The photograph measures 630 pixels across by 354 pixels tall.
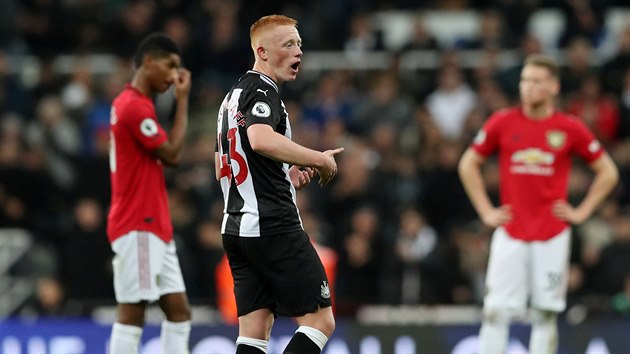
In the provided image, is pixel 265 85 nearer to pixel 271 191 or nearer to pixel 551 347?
pixel 271 191

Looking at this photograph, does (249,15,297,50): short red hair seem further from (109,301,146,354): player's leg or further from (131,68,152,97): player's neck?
(109,301,146,354): player's leg

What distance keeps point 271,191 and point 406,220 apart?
6.88 m

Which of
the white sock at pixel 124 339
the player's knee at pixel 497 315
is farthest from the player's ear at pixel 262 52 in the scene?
the player's knee at pixel 497 315

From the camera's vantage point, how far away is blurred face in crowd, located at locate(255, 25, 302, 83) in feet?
23.9

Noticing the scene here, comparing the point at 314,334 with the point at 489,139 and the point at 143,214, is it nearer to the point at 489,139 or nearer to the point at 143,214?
the point at 143,214

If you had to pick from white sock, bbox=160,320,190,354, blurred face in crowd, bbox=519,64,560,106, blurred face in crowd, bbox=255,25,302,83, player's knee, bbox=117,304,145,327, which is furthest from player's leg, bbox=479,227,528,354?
blurred face in crowd, bbox=255,25,302,83

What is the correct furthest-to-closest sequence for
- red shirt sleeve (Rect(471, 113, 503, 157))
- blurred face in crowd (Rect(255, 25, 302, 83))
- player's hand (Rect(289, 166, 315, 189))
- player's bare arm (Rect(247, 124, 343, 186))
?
red shirt sleeve (Rect(471, 113, 503, 157)) → player's hand (Rect(289, 166, 315, 189)) → blurred face in crowd (Rect(255, 25, 302, 83)) → player's bare arm (Rect(247, 124, 343, 186))

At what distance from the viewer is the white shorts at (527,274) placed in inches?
389

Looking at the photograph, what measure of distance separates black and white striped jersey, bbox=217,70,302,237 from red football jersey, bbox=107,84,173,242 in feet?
4.86

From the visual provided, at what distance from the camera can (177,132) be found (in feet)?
29.0

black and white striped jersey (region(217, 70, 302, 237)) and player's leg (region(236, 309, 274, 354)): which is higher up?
black and white striped jersey (region(217, 70, 302, 237))

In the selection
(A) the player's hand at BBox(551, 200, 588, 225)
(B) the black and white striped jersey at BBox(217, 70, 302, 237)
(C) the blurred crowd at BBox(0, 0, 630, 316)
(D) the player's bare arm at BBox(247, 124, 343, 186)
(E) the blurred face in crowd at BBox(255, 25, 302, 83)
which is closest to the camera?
(D) the player's bare arm at BBox(247, 124, 343, 186)

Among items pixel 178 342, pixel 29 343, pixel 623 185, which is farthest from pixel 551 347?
pixel 623 185

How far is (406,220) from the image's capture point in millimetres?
14008
